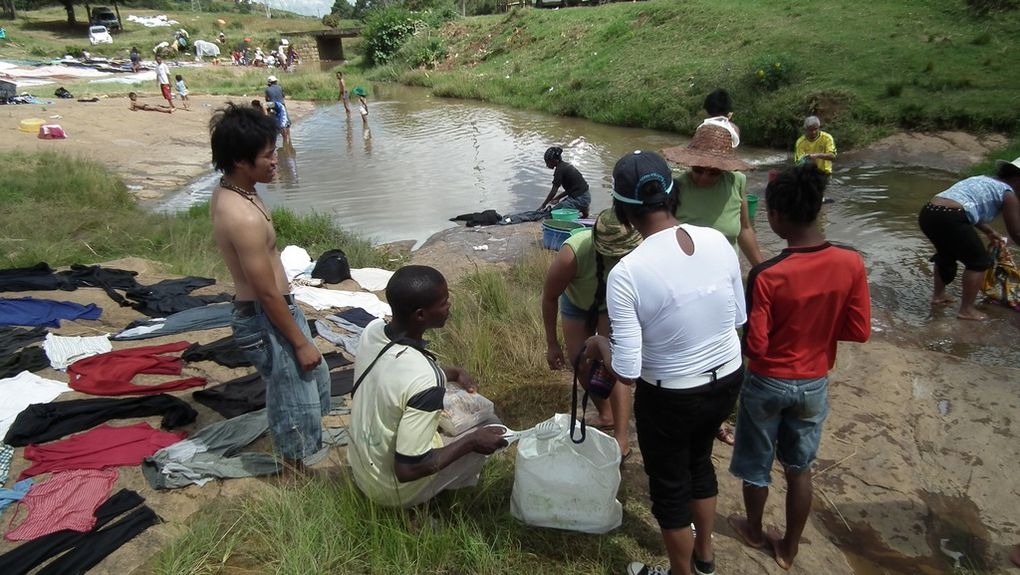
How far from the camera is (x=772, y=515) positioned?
3070 millimetres

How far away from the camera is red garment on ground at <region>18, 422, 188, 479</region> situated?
10.7ft

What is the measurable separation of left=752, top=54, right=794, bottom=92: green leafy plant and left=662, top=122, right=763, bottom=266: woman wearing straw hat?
567 inches

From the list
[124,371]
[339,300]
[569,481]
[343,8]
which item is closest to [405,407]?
[569,481]

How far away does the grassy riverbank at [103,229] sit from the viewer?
718cm

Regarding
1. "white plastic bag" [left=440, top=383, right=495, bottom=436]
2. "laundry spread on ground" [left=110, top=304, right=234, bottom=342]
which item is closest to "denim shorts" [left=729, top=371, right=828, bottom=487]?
"white plastic bag" [left=440, top=383, right=495, bottom=436]

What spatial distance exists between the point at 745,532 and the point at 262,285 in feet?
8.13

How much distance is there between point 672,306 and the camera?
1978 mm

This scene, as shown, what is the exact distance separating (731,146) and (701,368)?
183 cm

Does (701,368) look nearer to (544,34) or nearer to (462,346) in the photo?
(462,346)

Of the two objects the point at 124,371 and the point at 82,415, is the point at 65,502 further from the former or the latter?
the point at 124,371

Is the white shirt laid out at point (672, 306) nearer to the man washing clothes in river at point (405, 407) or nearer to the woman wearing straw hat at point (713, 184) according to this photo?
the man washing clothes in river at point (405, 407)

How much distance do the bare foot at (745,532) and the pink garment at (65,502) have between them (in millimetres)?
3035

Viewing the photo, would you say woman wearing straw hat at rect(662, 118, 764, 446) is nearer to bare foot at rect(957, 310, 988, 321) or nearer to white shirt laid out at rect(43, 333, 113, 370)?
bare foot at rect(957, 310, 988, 321)

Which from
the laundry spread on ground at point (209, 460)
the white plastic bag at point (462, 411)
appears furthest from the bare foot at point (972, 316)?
the laundry spread on ground at point (209, 460)
